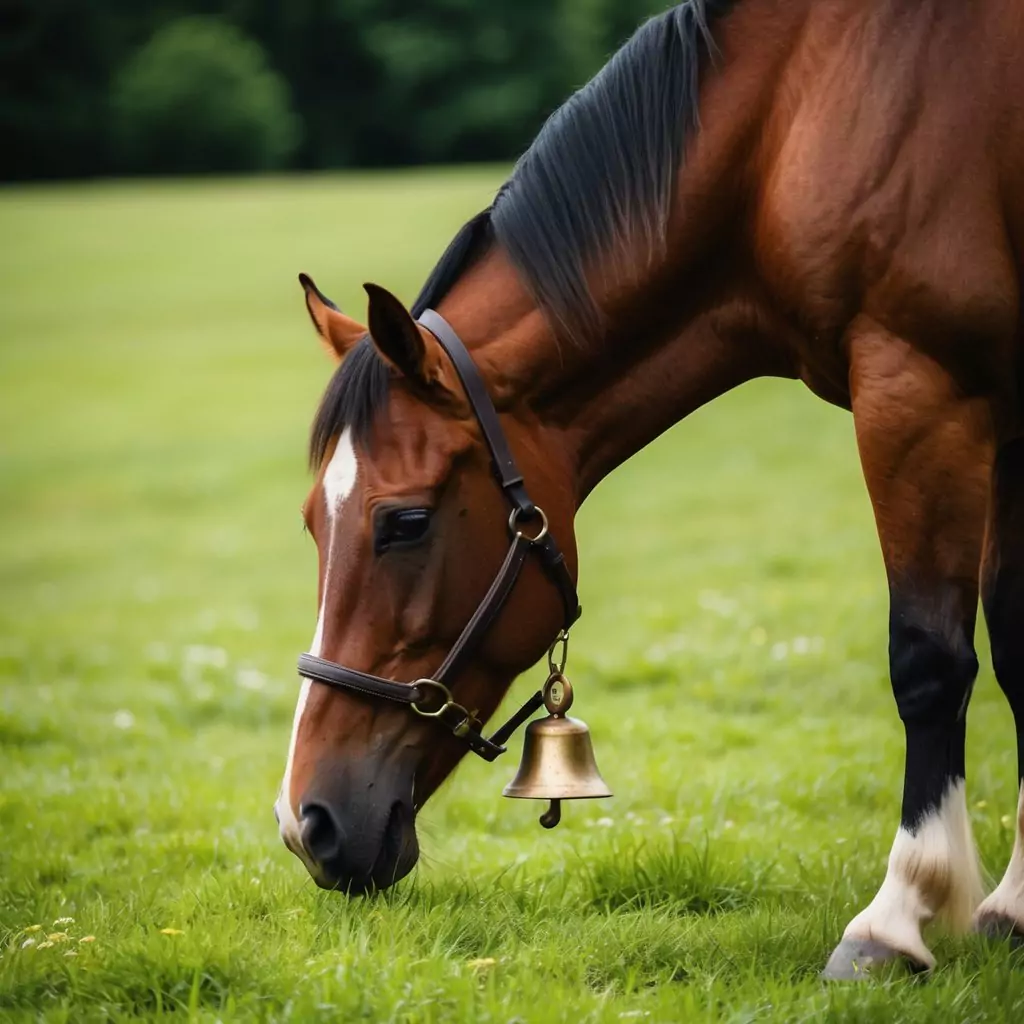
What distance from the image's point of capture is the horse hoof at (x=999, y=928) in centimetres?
335

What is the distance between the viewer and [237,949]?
10.4ft

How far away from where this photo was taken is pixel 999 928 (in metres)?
3.39

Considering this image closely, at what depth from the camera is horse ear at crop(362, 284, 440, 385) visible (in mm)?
2957

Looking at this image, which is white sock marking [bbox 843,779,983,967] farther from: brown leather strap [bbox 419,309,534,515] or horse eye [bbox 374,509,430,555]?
horse eye [bbox 374,509,430,555]

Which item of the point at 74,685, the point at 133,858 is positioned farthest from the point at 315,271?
the point at 133,858

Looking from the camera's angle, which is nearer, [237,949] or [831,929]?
[237,949]

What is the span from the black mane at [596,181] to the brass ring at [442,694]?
57 cm

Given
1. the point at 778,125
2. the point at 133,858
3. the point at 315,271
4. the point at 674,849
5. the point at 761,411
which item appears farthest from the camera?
the point at 315,271

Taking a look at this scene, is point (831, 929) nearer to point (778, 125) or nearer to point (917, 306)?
point (917, 306)

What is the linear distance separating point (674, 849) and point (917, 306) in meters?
1.75

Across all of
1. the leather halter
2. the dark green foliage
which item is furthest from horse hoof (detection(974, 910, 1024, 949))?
the dark green foliage

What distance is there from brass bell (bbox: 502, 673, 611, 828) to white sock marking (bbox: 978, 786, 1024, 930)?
1.02 m

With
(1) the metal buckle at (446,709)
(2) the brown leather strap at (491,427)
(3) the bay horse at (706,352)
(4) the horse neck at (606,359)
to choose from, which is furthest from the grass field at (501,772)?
(4) the horse neck at (606,359)

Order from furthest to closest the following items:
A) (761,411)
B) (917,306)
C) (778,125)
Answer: (761,411), (778,125), (917,306)
